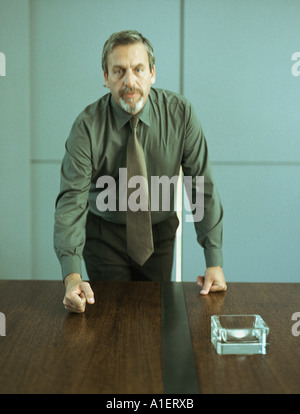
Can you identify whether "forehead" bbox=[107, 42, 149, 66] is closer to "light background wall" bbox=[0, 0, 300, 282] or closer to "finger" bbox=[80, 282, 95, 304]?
"finger" bbox=[80, 282, 95, 304]

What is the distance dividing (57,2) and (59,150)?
98 centimetres

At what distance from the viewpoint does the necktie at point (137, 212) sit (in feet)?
6.23

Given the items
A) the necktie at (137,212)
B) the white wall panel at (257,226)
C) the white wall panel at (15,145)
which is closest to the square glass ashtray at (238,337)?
the necktie at (137,212)

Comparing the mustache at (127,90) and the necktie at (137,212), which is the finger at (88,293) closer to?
the necktie at (137,212)

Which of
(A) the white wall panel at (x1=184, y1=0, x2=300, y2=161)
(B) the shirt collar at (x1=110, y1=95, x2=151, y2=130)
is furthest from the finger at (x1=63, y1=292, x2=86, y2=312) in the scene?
(A) the white wall panel at (x1=184, y1=0, x2=300, y2=161)

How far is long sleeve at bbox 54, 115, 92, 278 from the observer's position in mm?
1717

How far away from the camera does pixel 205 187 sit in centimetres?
204

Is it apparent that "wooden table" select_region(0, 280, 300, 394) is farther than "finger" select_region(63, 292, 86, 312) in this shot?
No

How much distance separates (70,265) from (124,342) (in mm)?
480

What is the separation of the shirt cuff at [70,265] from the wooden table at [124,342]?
0.29 feet

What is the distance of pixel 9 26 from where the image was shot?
3.29 metres

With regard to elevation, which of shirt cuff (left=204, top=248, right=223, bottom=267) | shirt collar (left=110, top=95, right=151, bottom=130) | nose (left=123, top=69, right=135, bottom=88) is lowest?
shirt cuff (left=204, top=248, right=223, bottom=267)
